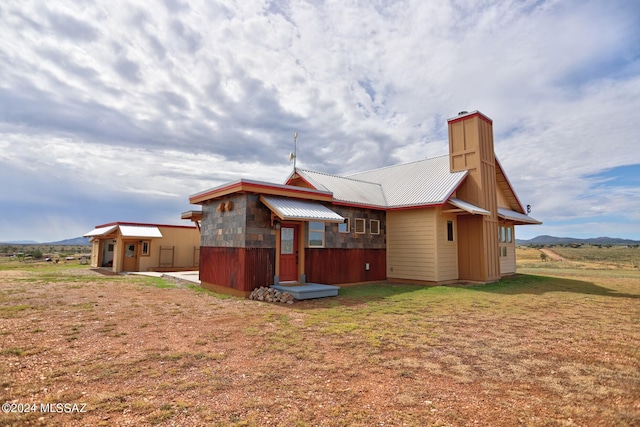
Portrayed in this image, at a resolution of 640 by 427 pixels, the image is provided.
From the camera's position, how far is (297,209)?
11344mm

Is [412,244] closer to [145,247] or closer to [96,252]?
[145,247]

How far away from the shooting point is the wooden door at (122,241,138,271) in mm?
21867

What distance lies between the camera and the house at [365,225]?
37.0ft

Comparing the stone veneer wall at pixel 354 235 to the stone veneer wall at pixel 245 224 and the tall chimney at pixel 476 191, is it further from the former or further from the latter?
the tall chimney at pixel 476 191

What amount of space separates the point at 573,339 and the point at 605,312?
3621 millimetres

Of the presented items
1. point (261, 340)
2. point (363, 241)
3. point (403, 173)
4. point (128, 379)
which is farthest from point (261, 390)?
point (403, 173)

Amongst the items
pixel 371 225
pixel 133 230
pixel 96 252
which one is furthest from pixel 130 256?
pixel 371 225

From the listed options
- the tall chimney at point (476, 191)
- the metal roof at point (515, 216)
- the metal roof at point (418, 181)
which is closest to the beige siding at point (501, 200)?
the metal roof at point (515, 216)

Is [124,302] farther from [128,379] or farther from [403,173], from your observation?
[403,173]

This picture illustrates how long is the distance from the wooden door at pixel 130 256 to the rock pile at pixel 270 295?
15.0 m

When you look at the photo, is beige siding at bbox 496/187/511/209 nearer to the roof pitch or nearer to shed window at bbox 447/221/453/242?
the roof pitch

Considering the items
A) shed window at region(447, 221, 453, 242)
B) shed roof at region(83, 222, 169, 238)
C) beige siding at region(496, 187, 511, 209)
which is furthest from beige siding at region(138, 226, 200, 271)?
beige siding at region(496, 187, 511, 209)

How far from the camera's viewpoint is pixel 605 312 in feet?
28.6

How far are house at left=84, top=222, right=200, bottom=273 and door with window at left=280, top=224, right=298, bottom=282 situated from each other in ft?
42.3
